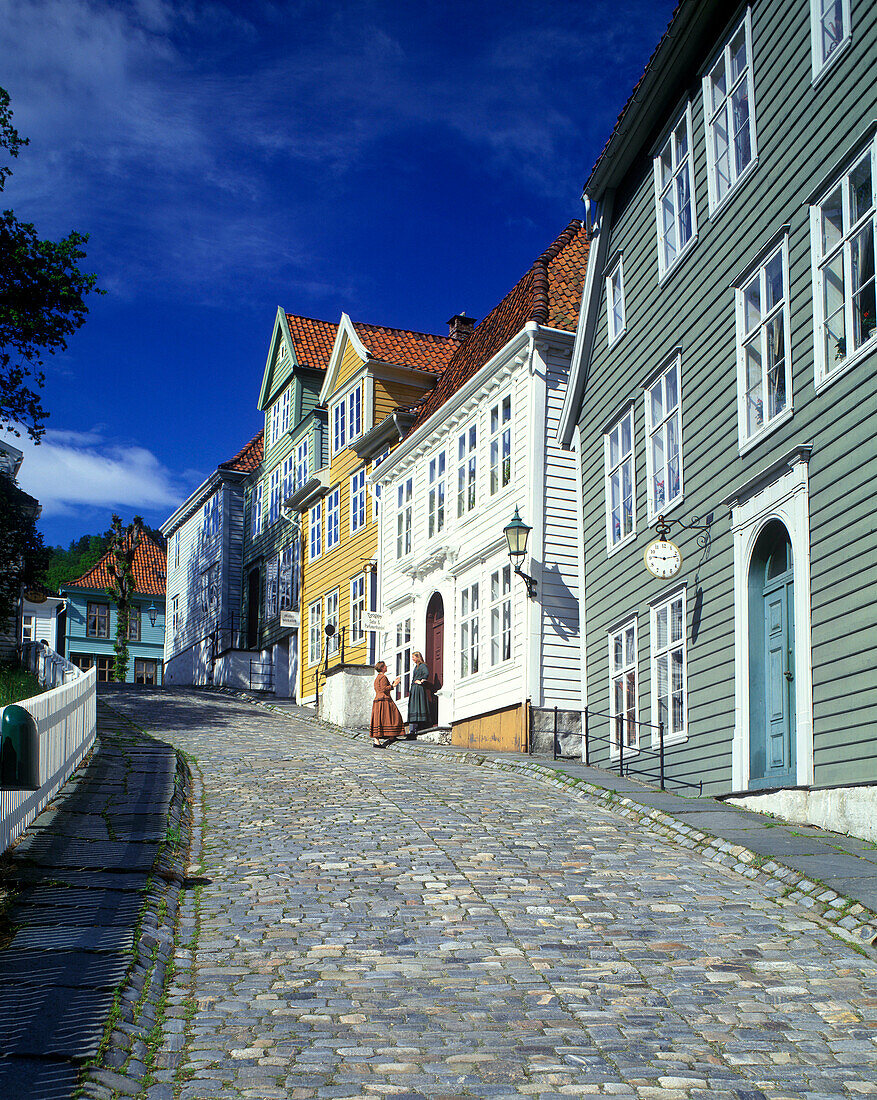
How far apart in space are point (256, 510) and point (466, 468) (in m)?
23.0

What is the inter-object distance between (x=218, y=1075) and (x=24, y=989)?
1.30 metres

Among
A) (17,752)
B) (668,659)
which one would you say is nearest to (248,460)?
(668,659)

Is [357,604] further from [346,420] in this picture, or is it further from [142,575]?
[142,575]

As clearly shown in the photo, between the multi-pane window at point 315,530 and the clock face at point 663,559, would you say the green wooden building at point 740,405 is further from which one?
the multi-pane window at point 315,530

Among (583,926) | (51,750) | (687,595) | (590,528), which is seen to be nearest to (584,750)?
(590,528)

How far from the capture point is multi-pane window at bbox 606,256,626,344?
18.7 m

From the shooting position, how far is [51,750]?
12.8 m

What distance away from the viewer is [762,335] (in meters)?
13.8

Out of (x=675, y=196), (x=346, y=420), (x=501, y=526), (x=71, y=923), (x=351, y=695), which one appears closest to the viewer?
(x=71, y=923)

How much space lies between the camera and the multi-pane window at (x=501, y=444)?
23.4 meters

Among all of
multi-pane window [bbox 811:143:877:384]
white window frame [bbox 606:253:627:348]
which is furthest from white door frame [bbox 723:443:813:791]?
white window frame [bbox 606:253:627:348]

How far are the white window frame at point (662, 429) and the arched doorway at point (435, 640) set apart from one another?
33.2ft

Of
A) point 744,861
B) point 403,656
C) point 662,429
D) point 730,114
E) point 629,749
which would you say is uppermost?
point 730,114

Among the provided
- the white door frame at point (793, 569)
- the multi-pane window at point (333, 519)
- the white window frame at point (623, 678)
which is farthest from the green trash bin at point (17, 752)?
the multi-pane window at point (333, 519)
